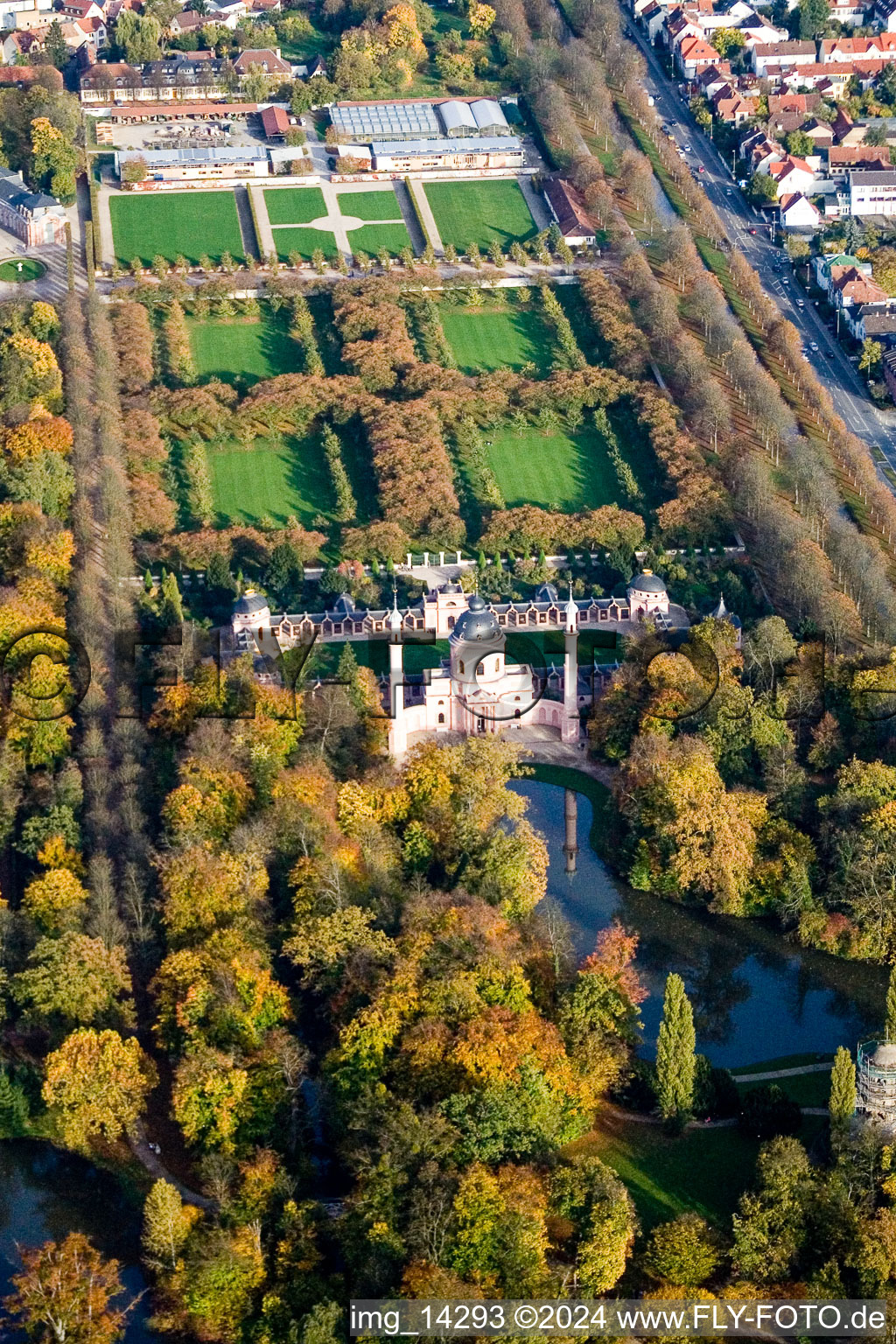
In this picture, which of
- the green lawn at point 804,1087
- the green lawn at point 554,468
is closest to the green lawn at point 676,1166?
the green lawn at point 804,1087

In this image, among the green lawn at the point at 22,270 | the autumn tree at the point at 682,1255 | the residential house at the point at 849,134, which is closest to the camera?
the autumn tree at the point at 682,1255

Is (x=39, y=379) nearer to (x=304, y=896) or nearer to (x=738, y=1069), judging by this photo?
(x=304, y=896)

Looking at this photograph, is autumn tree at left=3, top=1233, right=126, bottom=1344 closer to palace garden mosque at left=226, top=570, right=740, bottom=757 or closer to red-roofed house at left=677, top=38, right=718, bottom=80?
palace garden mosque at left=226, top=570, right=740, bottom=757

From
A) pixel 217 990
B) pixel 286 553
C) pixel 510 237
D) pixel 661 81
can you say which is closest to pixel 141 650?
pixel 286 553

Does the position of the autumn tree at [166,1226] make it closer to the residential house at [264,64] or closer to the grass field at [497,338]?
the grass field at [497,338]

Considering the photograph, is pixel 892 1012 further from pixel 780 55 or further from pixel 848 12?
pixel 848 12
